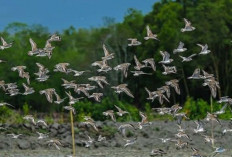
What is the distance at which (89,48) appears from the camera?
75750 mm

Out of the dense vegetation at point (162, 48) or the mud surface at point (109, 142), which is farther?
the dense vegetation at point (162, 48)

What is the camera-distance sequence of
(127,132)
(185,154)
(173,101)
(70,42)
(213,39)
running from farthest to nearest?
1. (70,42)
2. (173,101)
3. (213,39)
4. (127,132)
5. (185,154)

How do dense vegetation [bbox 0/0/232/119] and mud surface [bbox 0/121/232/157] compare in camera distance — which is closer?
mud surface [bbox 0/121/232/157]

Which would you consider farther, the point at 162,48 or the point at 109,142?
the point at 162,48

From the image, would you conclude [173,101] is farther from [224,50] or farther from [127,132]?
[127,132]

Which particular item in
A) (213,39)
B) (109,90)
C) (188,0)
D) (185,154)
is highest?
(188,0)

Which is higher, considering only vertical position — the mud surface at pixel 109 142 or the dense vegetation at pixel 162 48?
the dense vegetation at pixel 162 48

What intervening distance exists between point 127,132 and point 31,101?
46910 millimetres

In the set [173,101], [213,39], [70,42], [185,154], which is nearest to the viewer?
[185,154]

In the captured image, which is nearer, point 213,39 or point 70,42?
point 213,39

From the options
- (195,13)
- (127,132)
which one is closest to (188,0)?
(195,13)

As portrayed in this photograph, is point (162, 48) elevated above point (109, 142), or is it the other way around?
point (162, 48)

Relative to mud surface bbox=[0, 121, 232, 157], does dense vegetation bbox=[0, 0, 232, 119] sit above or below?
above

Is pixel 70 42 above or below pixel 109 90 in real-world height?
above
